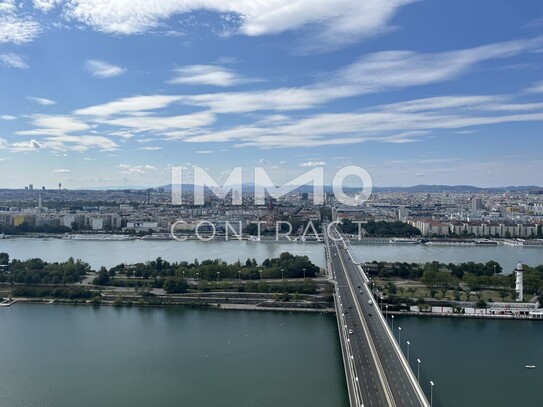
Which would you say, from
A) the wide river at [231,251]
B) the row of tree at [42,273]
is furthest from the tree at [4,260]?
the wide river at [231,251]

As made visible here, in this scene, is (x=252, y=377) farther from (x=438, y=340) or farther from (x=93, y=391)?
(x=438, y=340)

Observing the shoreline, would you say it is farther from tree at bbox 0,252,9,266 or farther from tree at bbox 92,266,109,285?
tree at bbox 0,252,9,266

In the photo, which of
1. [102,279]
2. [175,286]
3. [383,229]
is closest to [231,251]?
[102,279]

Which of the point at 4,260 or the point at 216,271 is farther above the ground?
the point at 4,260

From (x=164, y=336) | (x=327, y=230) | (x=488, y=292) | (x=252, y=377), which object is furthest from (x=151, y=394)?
(x=327, y=230)

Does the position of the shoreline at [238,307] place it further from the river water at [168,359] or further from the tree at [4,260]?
the tree at [4,260]

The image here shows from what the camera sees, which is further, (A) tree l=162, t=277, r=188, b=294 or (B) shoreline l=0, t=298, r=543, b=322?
(A) tree l=162, t=277, r=188, b=294

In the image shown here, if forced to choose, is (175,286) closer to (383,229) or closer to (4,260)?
(4,260)

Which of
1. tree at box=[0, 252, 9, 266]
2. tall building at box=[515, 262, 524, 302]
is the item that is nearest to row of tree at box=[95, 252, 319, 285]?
tree at box=[0, 252, 9, 266]
